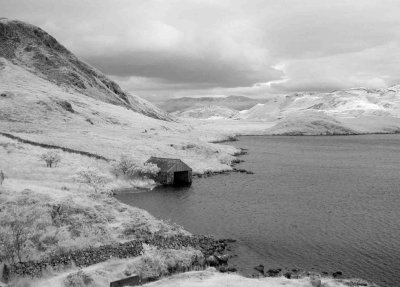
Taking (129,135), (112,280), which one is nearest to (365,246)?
(112,280)

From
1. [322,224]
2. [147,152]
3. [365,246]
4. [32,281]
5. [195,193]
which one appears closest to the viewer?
[32,281]

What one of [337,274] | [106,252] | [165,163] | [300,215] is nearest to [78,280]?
[106,252]

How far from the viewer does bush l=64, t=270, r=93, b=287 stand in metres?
27.7

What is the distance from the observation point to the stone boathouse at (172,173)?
222 ft

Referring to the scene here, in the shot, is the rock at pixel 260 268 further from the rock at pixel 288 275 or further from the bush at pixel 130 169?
the bush at pixel 130 169

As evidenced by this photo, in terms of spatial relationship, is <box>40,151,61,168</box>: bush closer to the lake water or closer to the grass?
the grass

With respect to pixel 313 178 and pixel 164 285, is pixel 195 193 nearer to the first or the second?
pixel 313 178

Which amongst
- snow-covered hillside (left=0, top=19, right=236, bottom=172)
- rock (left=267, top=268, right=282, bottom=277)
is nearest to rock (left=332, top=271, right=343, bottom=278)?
rock (left=267, top=268, right=282, bottom=277)

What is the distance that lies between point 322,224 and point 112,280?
26758mm

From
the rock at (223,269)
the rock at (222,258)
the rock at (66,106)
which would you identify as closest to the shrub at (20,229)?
the rock at (223,269)

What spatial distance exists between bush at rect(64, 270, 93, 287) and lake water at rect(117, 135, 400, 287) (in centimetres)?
1256

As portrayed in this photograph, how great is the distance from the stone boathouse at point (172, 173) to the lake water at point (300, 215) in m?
2.30

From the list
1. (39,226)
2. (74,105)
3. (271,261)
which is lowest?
(271,261)

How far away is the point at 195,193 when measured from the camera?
63094 mm
